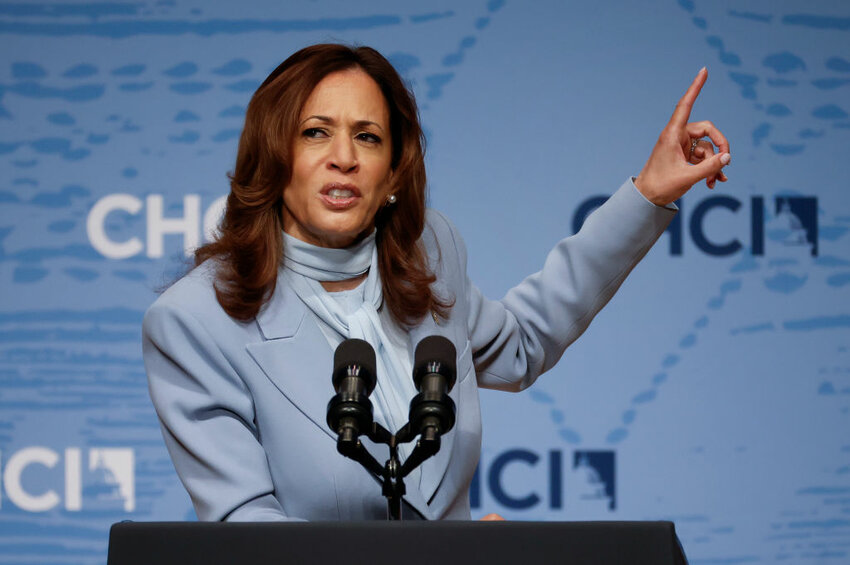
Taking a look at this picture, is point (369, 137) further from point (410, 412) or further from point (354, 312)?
point (410, 412)

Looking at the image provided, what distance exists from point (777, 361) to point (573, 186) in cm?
72

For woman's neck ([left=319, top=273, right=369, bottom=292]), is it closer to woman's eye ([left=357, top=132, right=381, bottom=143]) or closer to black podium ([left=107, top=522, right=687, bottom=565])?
woman's eye ([left=357, top=132, right=381, bottom=143])

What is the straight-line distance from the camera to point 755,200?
112 inches

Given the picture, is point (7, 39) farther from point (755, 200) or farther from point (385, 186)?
point (755, 200)

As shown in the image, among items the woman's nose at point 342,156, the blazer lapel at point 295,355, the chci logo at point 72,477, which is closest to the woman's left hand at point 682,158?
the woman's nose at point 342,156

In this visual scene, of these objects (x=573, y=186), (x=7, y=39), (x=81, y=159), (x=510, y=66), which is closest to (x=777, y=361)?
(x=573, y=186)

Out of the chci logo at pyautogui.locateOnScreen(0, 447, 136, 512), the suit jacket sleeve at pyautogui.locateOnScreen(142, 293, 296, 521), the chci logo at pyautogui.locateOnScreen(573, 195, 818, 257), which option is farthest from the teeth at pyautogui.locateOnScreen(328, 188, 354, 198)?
the chci logo at pyautogui.locateOnScreen(0, 447, 136, 512)

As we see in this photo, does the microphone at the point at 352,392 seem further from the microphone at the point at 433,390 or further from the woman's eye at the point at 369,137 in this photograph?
the woman's eye at the point at 369,137

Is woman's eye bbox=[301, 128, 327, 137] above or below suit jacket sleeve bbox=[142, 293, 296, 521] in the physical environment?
above

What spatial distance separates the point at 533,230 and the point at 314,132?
4.30 feet

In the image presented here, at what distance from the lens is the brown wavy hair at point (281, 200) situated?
1569 millimetres

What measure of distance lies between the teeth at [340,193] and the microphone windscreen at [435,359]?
0.46 meters

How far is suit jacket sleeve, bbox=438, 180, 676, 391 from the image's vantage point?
1.79m

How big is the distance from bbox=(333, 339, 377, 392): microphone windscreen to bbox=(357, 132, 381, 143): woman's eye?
21.8 inches
